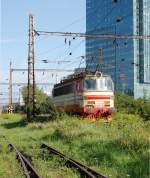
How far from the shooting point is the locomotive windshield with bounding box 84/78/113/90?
34.7 meters

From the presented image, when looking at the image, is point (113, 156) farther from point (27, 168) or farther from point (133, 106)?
point (133, 106)

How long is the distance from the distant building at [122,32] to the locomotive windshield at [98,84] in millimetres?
16240

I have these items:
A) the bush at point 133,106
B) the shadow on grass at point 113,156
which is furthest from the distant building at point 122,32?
the shadow on grass at point 113,156

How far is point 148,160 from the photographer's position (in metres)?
13.8

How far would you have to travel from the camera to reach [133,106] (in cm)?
4384

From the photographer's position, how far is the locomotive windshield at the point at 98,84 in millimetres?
34697

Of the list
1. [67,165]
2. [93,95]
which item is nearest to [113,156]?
[67,165]

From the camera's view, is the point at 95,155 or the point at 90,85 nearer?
the point at 95,155

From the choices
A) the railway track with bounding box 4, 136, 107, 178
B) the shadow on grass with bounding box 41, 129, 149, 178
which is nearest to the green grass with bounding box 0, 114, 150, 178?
the shadow on grass with bounding box 41, 129, 149, 178

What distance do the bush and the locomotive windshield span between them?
3.62 metres

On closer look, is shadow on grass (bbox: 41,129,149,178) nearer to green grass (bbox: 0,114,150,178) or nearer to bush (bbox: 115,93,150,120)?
green grass (bbox: 0,114,150,178)

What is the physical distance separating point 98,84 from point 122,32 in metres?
45.7

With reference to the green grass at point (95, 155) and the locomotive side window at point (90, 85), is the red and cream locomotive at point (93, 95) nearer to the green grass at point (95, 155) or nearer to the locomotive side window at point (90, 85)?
the locomotive side window at point (90, 85)

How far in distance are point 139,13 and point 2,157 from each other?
58508mm
